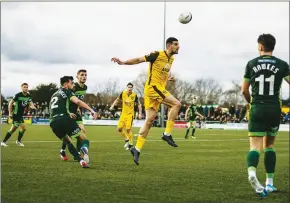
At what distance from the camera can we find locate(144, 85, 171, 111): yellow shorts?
10.6 m

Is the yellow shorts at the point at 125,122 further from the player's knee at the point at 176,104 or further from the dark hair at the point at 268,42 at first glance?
the dark hair at the point at 268,42

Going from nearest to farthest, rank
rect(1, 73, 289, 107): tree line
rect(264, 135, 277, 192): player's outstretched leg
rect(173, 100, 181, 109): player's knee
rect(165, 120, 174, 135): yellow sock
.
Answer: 1. rect(264, 135, 277, 192): player's outstretched leg
2. rect(173, 100, 181, 109): player's knee
3. rect(165, 120, 174, 135): yellow sock
4. rect(1, 73, 289, 107): tree line

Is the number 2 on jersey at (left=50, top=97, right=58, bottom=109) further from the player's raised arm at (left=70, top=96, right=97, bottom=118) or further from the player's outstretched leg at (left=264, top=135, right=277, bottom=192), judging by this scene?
the player's outstretched leg at (left=264, top=135, right=277, bottom=192)

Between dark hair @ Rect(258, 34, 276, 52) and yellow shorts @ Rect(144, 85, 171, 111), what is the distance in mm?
3795

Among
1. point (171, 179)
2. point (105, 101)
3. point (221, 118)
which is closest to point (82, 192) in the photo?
point (171, 179)

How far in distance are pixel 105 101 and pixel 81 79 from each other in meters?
91.3

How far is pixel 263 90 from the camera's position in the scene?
711cm

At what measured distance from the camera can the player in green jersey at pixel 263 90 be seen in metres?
7.08

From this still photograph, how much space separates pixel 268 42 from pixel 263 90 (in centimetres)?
73

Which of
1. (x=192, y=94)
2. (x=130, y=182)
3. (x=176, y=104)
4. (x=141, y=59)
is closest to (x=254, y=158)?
(x=130, y=182)

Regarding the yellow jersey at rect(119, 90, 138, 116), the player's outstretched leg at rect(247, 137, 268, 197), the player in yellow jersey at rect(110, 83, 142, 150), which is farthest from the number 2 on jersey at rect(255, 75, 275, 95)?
the yellow jersey at rect(119, 90, 138, 116)

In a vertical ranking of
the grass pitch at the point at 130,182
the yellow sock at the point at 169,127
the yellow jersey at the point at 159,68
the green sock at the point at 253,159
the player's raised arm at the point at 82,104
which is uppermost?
the yellow jersey at the point at 159,68

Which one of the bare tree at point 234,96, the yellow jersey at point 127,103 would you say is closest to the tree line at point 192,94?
the bare tree at point 234,96

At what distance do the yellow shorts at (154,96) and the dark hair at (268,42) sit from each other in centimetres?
379
